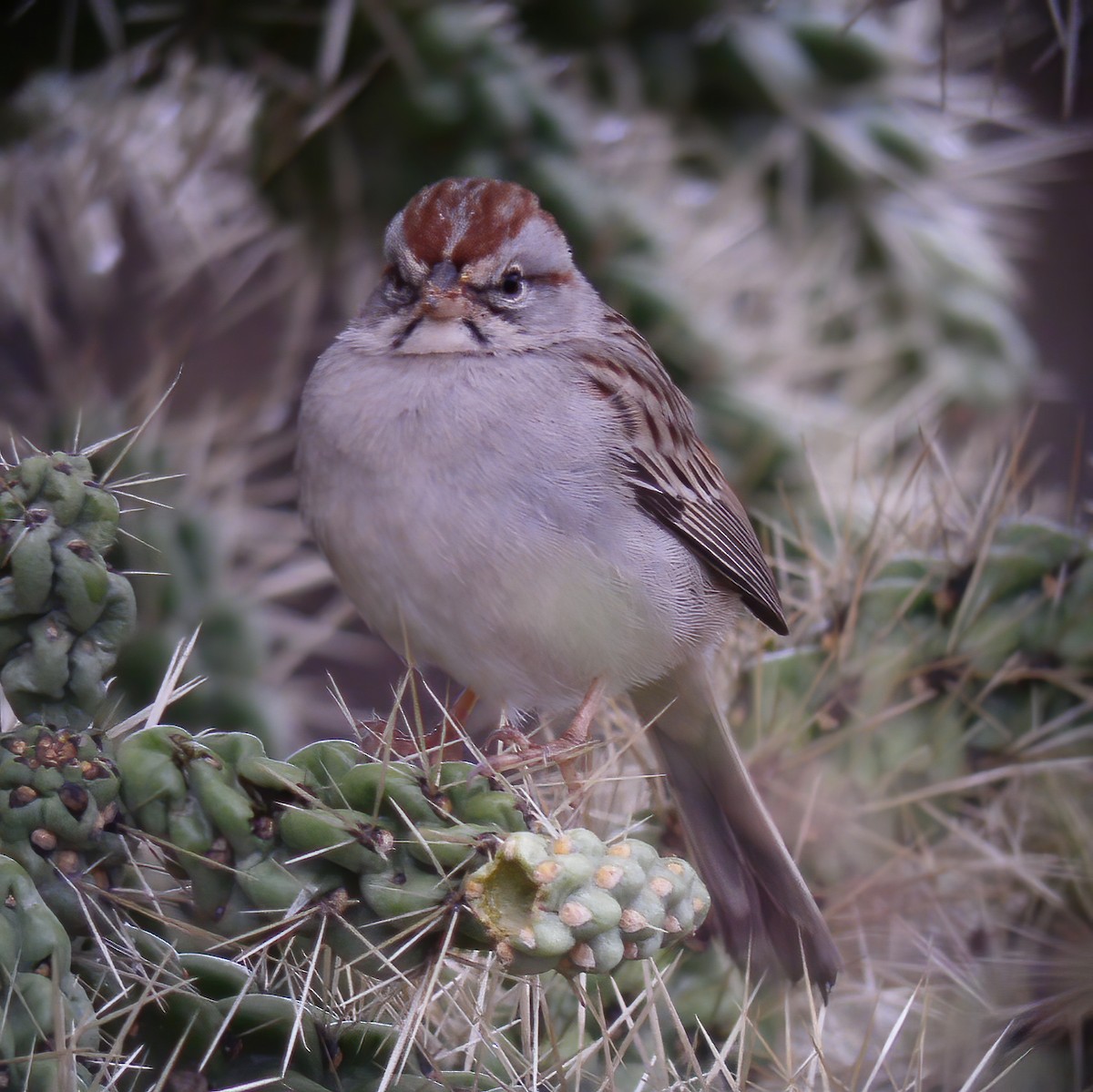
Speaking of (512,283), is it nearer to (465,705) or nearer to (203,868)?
(465,705)

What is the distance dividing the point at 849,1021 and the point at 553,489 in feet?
3.37

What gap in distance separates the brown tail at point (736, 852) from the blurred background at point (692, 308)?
3.3 inches

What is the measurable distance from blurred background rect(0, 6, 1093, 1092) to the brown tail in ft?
0.28

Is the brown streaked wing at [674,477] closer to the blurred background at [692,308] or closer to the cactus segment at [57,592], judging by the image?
the blurred background at [692,308]

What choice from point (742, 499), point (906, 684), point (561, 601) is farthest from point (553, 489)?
point (742, 499)

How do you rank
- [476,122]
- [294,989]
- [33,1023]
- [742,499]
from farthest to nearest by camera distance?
[742,499]
[476,122]
[294,989]
[33,1023]

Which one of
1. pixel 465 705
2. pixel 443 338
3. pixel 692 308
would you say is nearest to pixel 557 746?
pixel 465 705

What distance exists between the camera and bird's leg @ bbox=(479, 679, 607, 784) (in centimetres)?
156

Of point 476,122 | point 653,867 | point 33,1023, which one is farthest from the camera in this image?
point 476,122

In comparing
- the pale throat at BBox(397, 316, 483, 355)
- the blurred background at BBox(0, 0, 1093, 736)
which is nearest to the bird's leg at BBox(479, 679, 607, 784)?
the pale throat at BBox(397, 316, 483, 355)

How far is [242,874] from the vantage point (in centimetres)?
122

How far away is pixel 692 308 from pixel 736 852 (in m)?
1.49

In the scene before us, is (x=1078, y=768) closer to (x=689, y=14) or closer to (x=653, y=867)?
(x=653, y=867)

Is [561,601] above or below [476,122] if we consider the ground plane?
below
